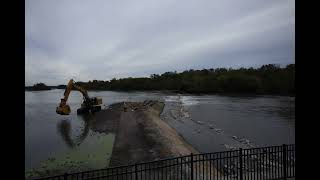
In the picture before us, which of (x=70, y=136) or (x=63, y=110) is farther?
(x=63, y=110)

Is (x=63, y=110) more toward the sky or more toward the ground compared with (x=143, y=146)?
more toward the sky

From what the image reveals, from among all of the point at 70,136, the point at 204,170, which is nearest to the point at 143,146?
the point at 204,170

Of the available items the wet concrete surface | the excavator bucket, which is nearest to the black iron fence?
the wet concrete surface

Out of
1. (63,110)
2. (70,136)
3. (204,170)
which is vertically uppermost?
(63,110)

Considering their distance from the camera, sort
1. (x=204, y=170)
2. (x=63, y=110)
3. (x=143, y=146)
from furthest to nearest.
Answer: (x=63, y=110), (x=143, y=146), (x=204, y=170)

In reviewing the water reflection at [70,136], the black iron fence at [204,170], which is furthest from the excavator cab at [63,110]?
the black iron fence at [204,170]

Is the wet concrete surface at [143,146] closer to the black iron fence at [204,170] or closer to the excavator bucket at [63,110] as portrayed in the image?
the black iron fence at [204,170]

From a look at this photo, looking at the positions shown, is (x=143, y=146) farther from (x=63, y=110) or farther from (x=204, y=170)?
(x=63, y=110)

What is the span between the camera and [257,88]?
162500 mm

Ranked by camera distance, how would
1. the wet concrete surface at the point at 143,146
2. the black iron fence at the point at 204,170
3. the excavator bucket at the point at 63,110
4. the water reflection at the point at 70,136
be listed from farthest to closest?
the excavator bucket at the point at 63,110
the water reflection at the point at 70,136
the wet concrete surface at the point at 143,146
the black iron fence at the point at 204,170

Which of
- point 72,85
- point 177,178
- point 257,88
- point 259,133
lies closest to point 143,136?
point 259,133

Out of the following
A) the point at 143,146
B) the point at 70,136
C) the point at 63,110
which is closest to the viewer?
the point at 143,146
